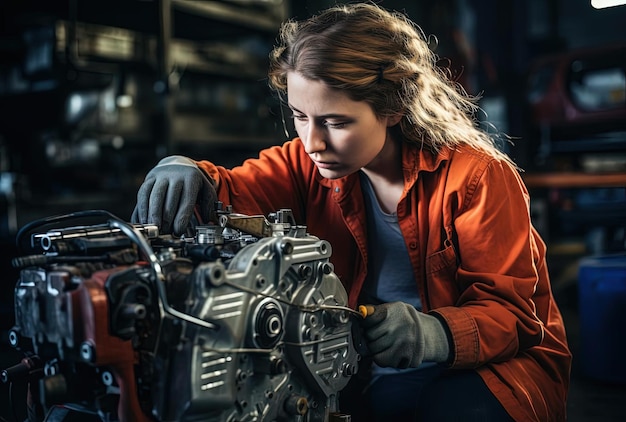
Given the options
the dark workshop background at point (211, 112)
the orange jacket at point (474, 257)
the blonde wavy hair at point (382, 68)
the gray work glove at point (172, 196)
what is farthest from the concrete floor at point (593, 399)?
the gray work glove at point (172, 196)

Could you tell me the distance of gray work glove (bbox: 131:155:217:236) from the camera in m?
1.36

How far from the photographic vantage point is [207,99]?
5129 mm

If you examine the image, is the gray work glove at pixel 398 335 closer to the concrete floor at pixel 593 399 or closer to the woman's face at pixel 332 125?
the woman's face at pixel 332 125

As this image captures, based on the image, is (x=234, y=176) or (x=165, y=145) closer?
(x=234, y=176)

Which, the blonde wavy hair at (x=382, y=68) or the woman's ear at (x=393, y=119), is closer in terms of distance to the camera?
the blonde wavy hair at (x=382, y=68)

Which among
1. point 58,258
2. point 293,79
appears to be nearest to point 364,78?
point 293,79

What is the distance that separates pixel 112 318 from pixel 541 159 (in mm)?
4133

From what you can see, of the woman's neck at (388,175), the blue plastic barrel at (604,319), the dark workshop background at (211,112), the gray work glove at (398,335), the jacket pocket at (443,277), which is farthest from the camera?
the dark workshop background at (211,112)

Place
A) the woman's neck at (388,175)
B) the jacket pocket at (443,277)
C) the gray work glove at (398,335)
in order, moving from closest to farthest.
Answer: the gray work glove at (398,335) < the jacket pocket at (443,277) < the woman's neck at (388,175)

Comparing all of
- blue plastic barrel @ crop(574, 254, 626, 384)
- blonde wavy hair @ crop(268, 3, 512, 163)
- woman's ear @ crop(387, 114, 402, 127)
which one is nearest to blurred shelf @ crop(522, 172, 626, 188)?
blue plastic barrel @ crop(574, 254, 626, 384)

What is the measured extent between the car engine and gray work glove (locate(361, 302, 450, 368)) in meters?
0.07

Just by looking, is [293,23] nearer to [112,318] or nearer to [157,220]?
[157,220]

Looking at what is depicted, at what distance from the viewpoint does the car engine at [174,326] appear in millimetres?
961

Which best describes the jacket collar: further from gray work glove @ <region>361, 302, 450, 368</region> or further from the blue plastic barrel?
the blue plastic barrel
